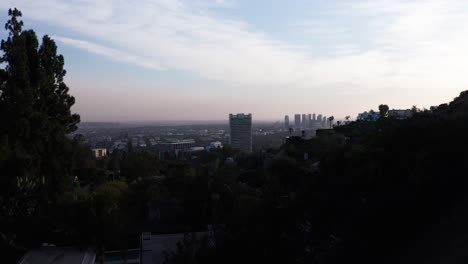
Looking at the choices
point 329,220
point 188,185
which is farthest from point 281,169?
point 329,220

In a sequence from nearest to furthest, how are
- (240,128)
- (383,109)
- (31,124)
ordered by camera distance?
(31,124)
(383,109)
(240,128)

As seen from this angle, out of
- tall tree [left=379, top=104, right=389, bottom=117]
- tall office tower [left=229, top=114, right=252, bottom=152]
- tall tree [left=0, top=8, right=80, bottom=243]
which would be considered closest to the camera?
tall tree [left=0, top=8, right=80, bottom=243]

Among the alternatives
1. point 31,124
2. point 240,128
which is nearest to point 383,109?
point 31,124

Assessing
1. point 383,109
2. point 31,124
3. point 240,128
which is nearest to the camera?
point 31,124

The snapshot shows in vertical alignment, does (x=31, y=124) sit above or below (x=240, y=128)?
above

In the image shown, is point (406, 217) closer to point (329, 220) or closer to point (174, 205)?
point (329, 220)

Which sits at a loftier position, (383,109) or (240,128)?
(383,109)

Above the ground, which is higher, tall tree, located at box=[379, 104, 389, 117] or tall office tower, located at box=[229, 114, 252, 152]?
tall tree, located at box=[379, 104, 389, 117]

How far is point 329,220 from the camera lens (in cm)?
682

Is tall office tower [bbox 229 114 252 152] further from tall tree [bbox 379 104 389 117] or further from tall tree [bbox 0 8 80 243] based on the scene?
tall tree [bbox 0 8 80 243]

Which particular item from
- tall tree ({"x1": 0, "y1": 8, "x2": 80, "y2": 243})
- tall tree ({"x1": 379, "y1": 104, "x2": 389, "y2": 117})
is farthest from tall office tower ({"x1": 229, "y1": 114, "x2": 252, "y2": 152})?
A: tall tree ({"x1": 0, "y1": 8, "x2": 80, "y2": 243})

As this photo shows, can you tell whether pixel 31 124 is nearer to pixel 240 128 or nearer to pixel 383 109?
pixel 383 109

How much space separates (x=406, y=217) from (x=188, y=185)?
7628 mm

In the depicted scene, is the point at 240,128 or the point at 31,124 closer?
the point at 31,124
